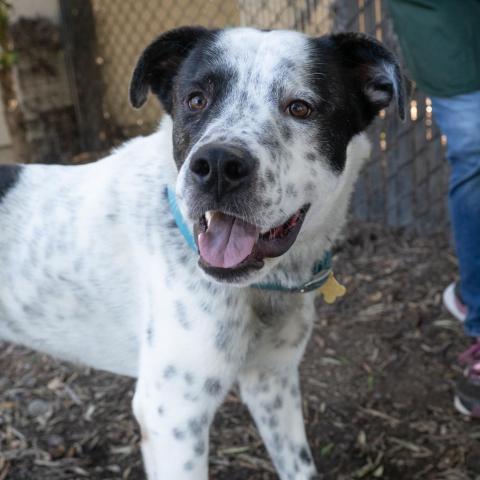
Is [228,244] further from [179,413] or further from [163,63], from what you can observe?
[163,63]

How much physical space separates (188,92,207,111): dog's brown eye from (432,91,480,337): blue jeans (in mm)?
1187

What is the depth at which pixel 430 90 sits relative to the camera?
9.09 ft

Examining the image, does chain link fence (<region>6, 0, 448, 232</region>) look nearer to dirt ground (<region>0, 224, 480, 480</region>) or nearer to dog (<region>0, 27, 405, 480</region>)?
dirt ground (<region>0, 224, 480, 480</region>)

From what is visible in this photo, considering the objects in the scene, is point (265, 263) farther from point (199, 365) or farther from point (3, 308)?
point (3, 308)

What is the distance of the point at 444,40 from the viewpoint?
2662 millimetres

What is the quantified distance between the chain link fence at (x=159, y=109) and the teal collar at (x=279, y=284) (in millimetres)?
2303

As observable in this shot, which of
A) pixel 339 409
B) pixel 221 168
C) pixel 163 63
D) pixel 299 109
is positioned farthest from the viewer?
pixel 339 409

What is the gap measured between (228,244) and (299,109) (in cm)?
45

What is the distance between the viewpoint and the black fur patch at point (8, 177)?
2.44 metres

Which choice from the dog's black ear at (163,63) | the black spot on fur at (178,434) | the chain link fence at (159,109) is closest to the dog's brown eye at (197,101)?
the dog's black ear at (163,63)

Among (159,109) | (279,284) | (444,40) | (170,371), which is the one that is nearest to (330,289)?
(279,284)

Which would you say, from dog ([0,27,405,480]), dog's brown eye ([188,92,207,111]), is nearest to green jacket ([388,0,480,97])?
dog ([0,27,405,480])

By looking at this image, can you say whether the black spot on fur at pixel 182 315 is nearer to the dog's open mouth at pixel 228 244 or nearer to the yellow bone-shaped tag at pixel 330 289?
the dog's open mouth at pixel 228 244

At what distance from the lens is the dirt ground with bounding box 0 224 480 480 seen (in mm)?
2729
